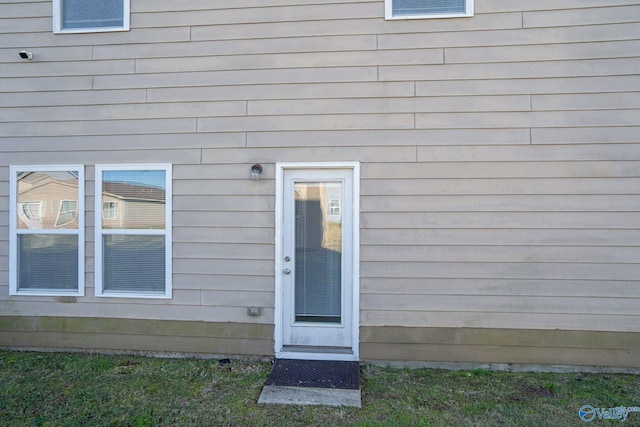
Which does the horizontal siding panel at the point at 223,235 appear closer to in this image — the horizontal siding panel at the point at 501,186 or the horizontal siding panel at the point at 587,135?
the horizontal siding panel at the point at 501,186

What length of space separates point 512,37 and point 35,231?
5280 millimetres

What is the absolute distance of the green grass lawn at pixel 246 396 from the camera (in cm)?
294

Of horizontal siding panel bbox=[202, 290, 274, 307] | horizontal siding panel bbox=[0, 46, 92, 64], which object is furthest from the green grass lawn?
horizontal siding panel bbox=[0, 46, 92, 64]

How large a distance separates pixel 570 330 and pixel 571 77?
2.42 metres

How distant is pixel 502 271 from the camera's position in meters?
3.77

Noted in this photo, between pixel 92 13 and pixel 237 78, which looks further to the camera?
pixel 92 13

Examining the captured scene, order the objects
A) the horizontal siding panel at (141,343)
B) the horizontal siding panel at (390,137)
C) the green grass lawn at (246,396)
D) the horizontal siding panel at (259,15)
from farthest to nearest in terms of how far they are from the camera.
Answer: the horizontal siding panel at (141,343), the horizontal siding panel at (259,15), the horizontal siding panel at (390,137), the green grass lawn at (246,396)

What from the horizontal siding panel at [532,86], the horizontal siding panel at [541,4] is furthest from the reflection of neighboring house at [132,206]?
the horizontal siding panel at [541,4]

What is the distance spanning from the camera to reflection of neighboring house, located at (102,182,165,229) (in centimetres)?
405

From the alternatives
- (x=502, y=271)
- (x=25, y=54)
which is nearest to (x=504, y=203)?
(x=502, y=271)

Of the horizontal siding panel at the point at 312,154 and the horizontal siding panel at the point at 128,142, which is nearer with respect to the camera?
the horizontal siding panel at the point at 312,154

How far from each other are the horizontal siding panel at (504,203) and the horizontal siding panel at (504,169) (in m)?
0.20

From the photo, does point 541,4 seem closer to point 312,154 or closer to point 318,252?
point 312,154

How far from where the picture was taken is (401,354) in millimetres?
3836
